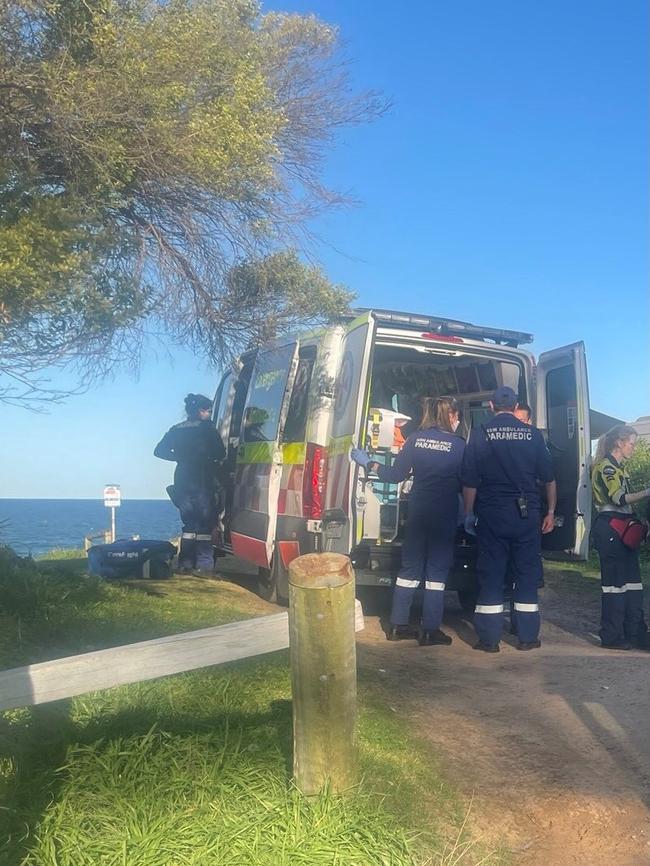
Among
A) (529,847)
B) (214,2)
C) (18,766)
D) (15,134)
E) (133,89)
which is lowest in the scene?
(529,847)

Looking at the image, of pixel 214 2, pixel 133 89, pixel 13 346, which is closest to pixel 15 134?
pixel 133 89

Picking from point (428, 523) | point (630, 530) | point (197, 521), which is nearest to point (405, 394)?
point (428, 523)

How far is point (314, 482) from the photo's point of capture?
6.59m

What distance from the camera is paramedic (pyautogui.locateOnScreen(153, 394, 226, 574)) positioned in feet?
28.3

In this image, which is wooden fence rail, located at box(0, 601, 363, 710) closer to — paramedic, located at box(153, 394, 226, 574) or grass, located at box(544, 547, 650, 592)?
paramedic, located at box(153, 394, 226, 574)

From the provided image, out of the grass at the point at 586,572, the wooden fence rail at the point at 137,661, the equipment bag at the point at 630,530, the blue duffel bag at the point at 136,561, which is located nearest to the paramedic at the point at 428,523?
the equipment bag at the point at 630,530

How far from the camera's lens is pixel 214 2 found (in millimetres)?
6176

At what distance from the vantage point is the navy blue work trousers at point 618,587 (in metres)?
6.08

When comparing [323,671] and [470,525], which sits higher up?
[470,525]

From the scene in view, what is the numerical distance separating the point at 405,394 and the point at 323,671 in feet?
19.0

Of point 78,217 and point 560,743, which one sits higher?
point 78,217

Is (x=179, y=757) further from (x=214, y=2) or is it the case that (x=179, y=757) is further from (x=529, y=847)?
(x=214, y=2)

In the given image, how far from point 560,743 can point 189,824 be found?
196 cm

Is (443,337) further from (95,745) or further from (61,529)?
(61,529)
